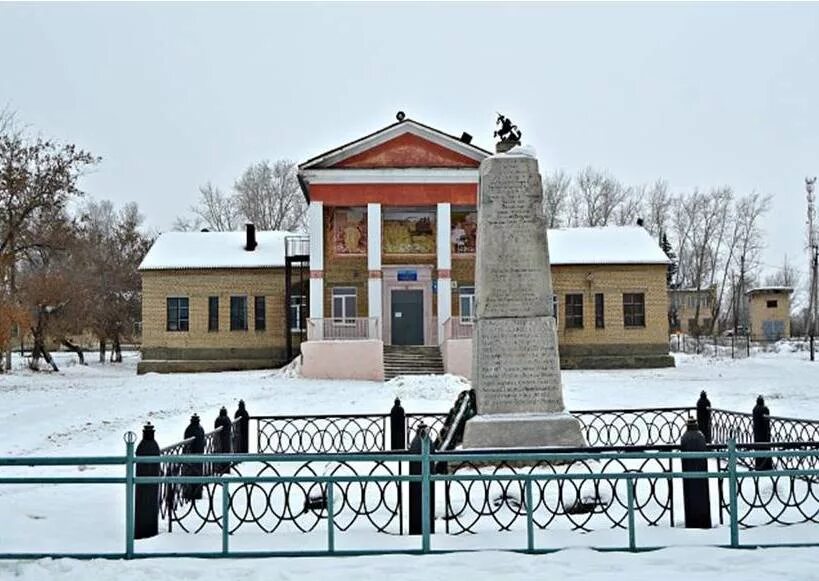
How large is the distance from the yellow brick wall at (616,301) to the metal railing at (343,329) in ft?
31.0

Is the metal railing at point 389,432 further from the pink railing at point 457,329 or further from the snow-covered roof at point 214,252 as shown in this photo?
the snow-covered roof at point 214,252

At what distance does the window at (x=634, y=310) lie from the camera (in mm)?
35219

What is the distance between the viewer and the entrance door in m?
32.7

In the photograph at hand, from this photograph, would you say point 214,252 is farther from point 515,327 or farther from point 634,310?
point 515,327

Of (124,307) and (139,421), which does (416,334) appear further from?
(124,307)

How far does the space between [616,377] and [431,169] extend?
9.91m

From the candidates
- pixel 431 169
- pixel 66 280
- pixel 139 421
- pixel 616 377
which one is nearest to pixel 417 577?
pixel 139 421

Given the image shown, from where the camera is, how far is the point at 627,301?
35375 mm

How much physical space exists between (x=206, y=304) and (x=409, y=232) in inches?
370

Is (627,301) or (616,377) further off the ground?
(627,301)

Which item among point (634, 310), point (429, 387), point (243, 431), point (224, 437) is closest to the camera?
point (224, 437)

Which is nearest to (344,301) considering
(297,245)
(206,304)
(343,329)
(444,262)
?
(343,329)

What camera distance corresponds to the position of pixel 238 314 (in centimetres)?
3547

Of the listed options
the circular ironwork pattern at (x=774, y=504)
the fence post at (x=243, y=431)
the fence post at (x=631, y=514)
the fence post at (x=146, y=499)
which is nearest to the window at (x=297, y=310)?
the fence post at (x=243, y=431)
